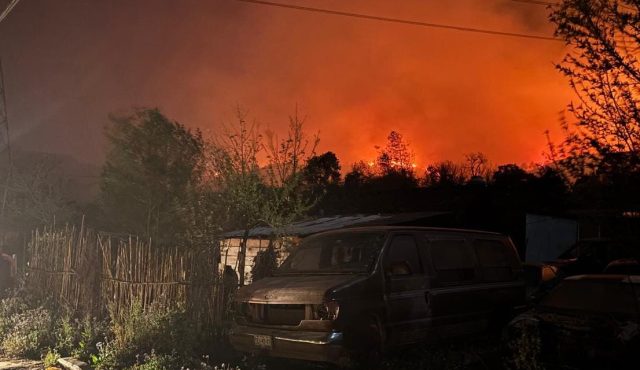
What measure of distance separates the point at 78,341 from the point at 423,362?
17.7 feet

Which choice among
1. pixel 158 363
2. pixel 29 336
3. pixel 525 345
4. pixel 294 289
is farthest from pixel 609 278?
pixel 29 336

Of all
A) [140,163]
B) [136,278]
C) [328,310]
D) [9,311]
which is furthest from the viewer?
[140,163]

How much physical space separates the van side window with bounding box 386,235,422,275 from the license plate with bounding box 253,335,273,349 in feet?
5.50

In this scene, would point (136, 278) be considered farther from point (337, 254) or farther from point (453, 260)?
point (453, 260)

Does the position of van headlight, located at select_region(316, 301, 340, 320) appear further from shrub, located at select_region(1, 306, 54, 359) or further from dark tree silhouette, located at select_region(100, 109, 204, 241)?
dark tree silhouette, located at select_region(100, 109, 204, 241)

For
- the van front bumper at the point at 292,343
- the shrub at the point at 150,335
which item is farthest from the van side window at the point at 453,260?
the shrub at the point at 150,335

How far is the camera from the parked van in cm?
608

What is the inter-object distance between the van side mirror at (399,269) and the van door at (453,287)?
0.47 meters

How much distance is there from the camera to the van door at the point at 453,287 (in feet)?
23.8

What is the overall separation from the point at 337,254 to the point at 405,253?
2.96 ft

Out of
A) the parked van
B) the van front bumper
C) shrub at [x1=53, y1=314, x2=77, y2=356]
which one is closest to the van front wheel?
the parked van

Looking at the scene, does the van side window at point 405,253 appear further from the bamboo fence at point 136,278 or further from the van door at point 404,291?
the bamboo fence at point 136,278

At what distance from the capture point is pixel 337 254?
7379mm

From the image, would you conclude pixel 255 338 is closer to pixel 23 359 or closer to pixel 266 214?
pixel 266 214
